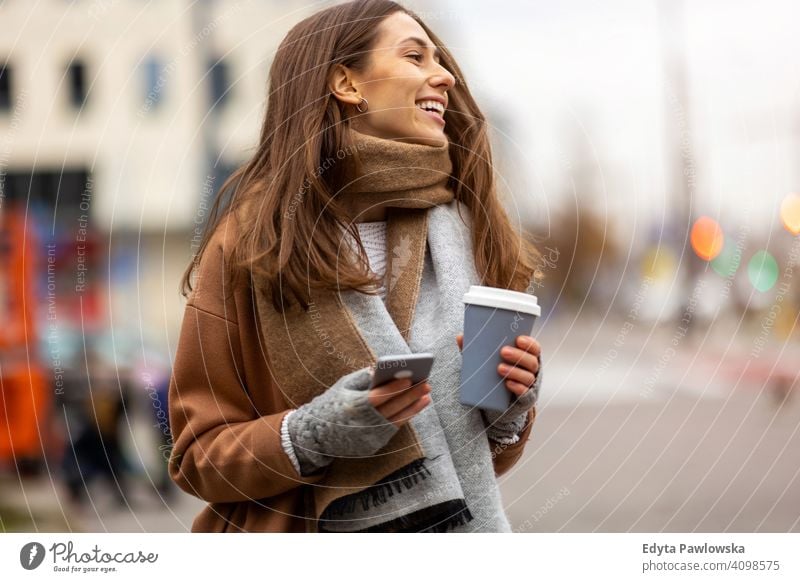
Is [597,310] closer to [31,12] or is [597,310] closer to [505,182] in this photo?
[505,182]

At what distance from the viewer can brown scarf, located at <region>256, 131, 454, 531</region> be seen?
5.62ft

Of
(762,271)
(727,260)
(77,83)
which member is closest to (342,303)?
(727,260)

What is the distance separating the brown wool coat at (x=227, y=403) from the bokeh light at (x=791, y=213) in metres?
1.46

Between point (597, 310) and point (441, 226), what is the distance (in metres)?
1.14

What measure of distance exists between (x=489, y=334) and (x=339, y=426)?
268mm

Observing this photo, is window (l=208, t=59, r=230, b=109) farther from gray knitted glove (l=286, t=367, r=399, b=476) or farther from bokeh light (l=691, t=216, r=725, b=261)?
gray knitted glove (l=286, t=367, r=399, b=476)

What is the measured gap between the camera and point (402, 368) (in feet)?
5.01

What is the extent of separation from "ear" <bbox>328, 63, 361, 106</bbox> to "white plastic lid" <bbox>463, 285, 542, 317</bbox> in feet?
1.32

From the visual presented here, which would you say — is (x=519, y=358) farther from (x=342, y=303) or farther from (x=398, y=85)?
(x=398, y=85)

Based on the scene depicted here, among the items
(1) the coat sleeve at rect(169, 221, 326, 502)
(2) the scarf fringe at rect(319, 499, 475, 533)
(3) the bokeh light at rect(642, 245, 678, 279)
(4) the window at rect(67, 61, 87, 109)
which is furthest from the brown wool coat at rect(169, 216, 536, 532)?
(4) the window at rect(67, 61, 87, 109)

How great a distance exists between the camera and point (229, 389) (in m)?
1.73

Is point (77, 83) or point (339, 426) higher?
point (339, 426)

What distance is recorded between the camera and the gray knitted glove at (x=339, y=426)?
160cm
